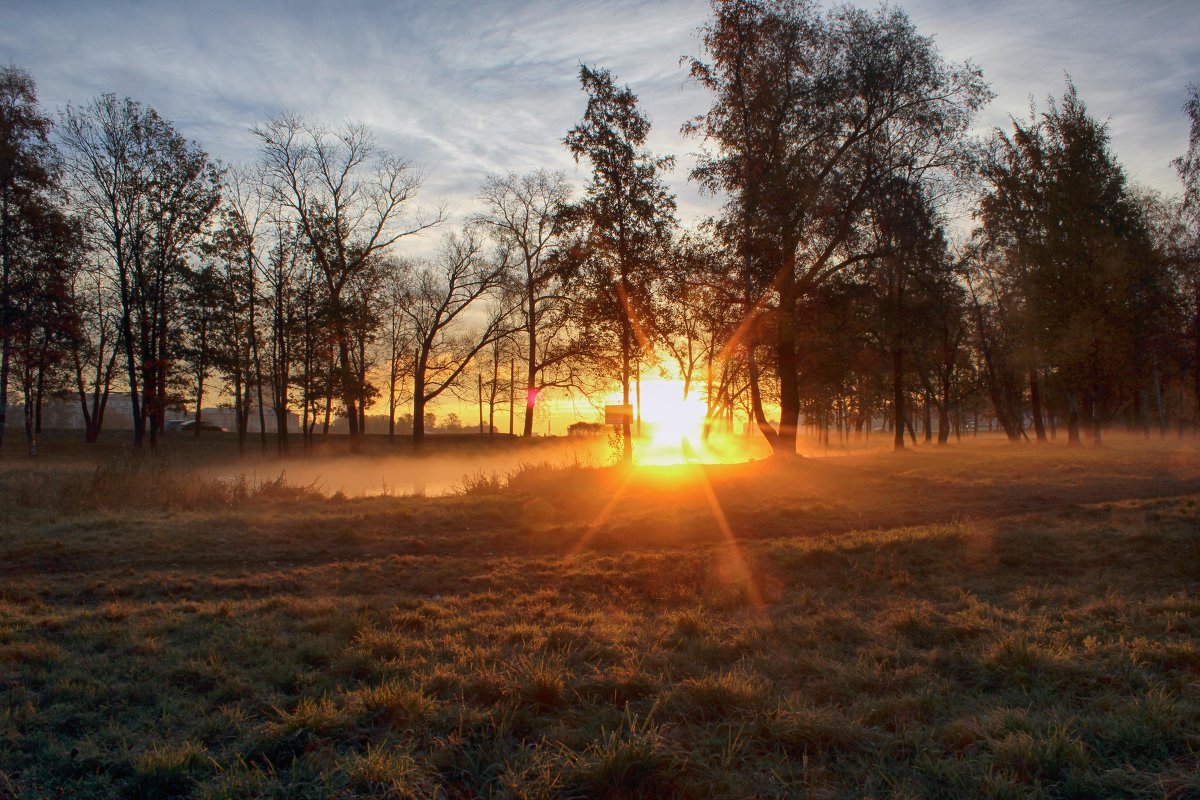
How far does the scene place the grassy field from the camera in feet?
10.2

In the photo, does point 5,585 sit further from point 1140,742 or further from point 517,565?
point 1140,742

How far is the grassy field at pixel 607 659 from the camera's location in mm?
3107

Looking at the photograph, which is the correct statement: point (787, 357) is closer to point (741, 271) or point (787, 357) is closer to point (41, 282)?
point (741, 271)

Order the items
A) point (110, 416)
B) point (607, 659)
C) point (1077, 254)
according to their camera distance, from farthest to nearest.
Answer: point (110, 416)
point (1077, 254)
point (607, 659)

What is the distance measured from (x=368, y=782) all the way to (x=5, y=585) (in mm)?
6153

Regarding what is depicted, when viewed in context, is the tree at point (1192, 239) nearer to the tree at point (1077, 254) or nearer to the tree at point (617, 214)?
the tree at point (1077, 254)

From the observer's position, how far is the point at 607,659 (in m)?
4.64

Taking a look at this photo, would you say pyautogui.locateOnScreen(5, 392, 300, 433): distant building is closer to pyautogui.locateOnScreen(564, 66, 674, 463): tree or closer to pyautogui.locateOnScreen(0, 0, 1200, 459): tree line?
pyautogui.locateOnScreen(0, 0, 1200, 459): tree line

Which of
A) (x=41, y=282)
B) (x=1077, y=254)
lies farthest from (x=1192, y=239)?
(x=41, y=282)

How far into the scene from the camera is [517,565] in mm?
8242

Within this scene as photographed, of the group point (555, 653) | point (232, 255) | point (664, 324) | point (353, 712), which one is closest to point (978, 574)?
point (555, 653)

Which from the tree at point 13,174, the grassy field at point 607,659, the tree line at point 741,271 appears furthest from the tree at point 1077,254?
the tree at point 13,174

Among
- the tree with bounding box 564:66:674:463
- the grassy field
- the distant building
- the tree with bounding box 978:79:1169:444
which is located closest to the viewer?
the grassy field

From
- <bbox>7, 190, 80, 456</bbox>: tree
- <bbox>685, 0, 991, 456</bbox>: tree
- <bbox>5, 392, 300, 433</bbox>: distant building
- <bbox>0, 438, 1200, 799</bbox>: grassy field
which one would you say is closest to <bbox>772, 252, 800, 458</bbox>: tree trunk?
<bbox>685, 0, 991, 456</bbox>: tree
